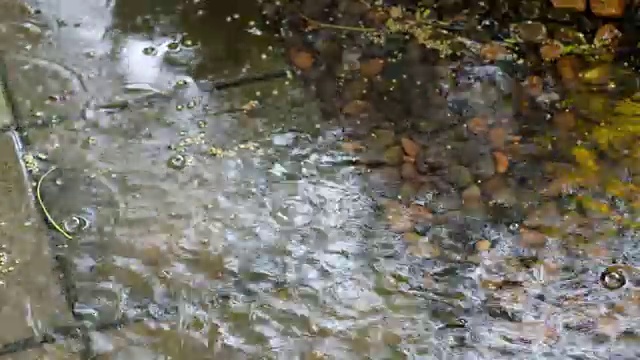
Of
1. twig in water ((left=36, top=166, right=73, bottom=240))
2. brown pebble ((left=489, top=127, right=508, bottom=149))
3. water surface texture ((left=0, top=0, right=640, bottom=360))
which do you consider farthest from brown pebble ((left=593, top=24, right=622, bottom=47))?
twig in water ((left=36, top=166, right=73, bottom=240))

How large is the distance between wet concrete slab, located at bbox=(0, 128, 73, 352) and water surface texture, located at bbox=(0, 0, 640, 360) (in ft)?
0.14

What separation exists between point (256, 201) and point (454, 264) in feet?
1.43

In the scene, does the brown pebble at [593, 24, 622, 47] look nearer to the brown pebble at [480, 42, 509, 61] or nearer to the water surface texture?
the brown pebble at [480, 42, 509, 61]

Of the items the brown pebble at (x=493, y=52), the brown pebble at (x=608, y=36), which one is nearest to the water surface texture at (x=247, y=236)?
the brown pebble at (x=493, y=52)

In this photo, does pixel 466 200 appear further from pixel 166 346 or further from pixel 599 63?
pixel 166 346

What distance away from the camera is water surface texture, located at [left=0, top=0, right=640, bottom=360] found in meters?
1.43

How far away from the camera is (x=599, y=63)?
1834 mm

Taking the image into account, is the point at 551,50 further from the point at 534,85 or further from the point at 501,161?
the point at 501,161

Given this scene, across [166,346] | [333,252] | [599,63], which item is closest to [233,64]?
[333,252]

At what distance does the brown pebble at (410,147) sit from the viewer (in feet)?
5.49

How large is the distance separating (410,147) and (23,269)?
0.86 m

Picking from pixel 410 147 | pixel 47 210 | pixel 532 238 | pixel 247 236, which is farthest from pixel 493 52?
pixel 47 210

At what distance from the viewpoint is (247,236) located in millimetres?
1542

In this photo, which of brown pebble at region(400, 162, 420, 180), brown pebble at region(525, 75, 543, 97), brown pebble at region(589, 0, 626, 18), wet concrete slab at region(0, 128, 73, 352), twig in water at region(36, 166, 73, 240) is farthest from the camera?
brown pebble at region(589, 0, 626, 18)
